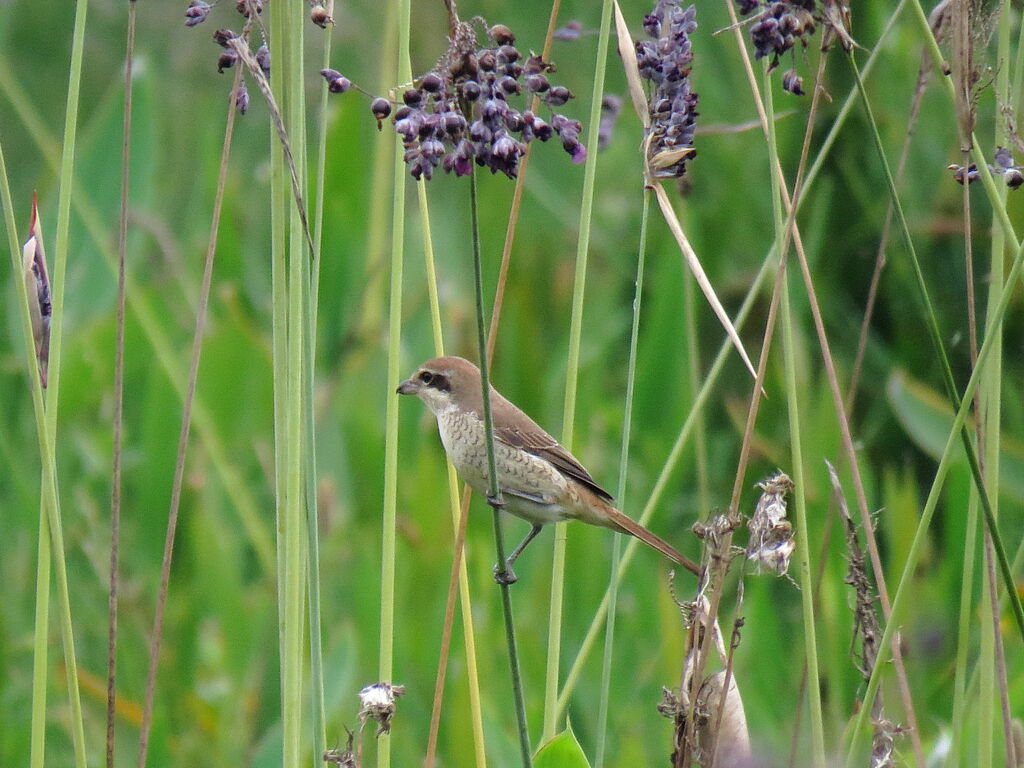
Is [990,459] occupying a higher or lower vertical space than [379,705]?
higher

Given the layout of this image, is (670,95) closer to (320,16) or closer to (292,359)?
(320,16)

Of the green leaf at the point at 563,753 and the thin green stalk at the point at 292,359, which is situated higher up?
the thin green stalk at the point at 292,359

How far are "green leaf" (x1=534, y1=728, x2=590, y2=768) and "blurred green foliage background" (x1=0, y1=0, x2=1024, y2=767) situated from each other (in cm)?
59

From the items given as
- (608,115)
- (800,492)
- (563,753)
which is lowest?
(563,753)

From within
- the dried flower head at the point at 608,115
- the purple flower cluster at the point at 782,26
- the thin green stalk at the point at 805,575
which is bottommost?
the thin green stalk at the point at 805,575

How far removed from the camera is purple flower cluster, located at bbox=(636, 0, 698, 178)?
5.06 ft

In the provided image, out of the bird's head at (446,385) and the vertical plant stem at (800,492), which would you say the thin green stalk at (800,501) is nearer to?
the vertical plant stem at (800,492)

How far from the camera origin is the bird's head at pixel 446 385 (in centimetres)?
263

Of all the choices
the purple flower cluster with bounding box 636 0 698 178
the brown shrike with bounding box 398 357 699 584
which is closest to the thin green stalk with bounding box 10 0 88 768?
the purple flower cluster with bounding box 636 0 698 178

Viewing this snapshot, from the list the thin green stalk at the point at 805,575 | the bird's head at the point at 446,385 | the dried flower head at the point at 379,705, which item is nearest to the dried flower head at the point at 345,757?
the dried flower head at the point at 379,705

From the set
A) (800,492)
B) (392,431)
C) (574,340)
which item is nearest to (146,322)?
(392,431)

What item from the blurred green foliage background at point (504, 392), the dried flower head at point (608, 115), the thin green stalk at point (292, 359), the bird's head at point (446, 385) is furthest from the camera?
the blurred green foliage background at point (504, 392)

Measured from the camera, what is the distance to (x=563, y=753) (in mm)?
1620

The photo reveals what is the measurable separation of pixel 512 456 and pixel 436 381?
0.24 m
